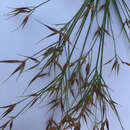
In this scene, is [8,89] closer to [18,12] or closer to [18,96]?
[18,96]

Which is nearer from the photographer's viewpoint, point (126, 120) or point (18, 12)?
point (18, 12)

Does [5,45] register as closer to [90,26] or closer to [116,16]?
[90,26]

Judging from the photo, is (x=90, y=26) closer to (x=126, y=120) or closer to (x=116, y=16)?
(x=116, y=16)

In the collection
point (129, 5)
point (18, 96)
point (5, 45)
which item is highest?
point (129, 5)

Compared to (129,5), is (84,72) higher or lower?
lower

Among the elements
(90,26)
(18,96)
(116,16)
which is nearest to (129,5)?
(116,16)

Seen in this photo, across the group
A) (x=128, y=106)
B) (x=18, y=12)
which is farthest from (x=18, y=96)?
(x=128, y=106)

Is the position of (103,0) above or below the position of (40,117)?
above

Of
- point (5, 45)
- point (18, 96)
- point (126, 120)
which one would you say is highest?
point (5, 45)
